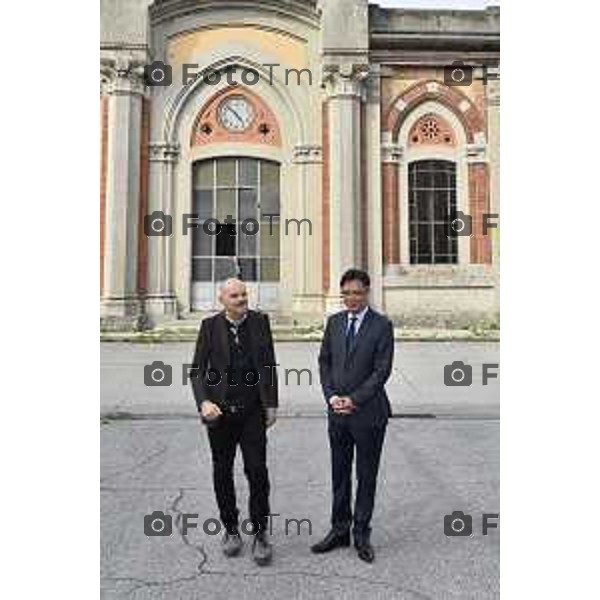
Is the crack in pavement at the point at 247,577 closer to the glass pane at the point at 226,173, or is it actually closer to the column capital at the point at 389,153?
the glass pane at the point at 226,173

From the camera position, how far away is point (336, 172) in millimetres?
13000

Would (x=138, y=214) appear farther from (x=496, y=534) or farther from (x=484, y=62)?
(x=496, y=534)

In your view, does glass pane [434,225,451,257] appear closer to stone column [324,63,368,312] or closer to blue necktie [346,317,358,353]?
stone column [324,63,368,312]

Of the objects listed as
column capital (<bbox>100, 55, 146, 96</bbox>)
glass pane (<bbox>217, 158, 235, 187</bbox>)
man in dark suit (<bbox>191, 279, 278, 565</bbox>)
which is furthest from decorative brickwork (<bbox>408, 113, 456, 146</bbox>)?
man in dark suit (<bbox>191, 279, 278, 565</bbox>)

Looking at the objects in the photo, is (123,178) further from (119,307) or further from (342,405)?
(342,405)

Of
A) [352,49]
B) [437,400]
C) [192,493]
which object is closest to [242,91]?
[352,49]

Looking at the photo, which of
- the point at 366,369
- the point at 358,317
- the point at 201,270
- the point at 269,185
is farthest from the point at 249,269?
the point at 366,369

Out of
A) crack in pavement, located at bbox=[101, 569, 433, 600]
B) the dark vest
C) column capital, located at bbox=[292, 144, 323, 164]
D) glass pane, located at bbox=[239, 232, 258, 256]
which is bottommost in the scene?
crack in pavement, located at bbox=[101, 569, 433, 600]

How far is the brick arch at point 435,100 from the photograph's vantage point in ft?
44.4

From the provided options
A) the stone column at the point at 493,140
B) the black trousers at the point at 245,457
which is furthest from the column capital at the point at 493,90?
the black trousers at the point at 245,457

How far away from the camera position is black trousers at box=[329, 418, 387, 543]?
11.7ft

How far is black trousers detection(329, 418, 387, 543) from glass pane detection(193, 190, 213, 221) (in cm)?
1011

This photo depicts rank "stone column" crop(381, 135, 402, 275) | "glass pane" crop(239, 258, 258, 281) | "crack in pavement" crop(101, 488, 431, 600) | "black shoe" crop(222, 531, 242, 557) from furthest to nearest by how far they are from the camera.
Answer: "stone column" crop(381, 135, 402, 275)
"glass pane" crop(239, 258, 258, 281)
"black shoe" crop(222, 531, 242, 557)
"crack in pavement" crop(101, 488, 431, 600)

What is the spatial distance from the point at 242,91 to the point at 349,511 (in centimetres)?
1087
